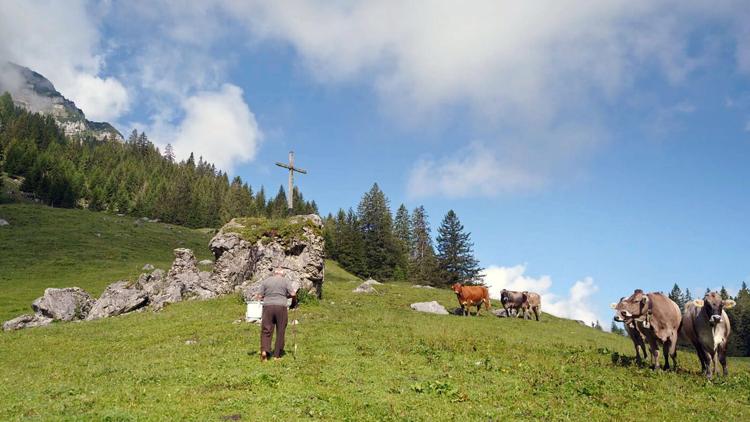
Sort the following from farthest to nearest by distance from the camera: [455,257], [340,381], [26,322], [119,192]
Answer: [119,192]
[455,257]
[26,322]
[340,381]

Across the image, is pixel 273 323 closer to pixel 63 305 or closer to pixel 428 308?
pixel 428 308

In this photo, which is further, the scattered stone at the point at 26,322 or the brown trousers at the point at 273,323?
the scattered stone at the point at 26,322

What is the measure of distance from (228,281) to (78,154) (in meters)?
171

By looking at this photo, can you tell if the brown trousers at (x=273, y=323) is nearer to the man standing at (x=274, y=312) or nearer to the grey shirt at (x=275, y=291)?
the man standing at (x=274, y=312)

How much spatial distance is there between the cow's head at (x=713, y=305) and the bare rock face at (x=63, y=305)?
36698 mm

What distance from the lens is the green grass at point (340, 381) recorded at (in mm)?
10547

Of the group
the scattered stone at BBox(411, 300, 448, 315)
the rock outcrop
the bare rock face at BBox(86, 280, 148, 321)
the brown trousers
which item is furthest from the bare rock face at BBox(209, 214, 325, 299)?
the brown trousers

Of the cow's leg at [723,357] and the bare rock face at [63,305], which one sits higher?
the bare rock face at [63,305]

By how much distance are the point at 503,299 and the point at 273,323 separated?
1151 inches

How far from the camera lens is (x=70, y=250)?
6381 centimetres

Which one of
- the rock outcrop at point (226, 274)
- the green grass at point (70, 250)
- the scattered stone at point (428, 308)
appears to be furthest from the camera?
the green grass at point (70, 250)

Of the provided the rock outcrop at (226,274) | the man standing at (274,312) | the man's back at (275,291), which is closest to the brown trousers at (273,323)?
the man standing at (274,312)

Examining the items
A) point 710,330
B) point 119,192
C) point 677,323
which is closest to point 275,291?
point 677,323

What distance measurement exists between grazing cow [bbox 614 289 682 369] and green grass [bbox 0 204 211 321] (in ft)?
135
